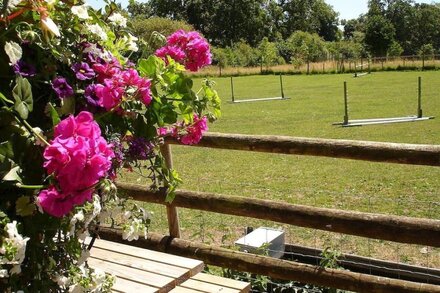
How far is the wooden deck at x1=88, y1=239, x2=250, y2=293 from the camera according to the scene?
7.10 ft

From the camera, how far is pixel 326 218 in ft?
10.8

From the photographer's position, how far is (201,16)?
92.7m

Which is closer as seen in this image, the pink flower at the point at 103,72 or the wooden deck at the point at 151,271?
the pink flower at the point at 103,72

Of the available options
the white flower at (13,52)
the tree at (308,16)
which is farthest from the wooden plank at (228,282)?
the tree at (308,16)

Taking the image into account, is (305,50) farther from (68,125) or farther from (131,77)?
(68,125)

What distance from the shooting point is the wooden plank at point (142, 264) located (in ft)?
7.44

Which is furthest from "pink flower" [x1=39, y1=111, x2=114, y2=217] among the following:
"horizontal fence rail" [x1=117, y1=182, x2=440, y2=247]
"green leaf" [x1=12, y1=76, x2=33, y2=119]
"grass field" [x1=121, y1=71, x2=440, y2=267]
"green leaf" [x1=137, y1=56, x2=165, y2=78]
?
"grass field" [x1=121, y1=71, x2=440, y2=267]

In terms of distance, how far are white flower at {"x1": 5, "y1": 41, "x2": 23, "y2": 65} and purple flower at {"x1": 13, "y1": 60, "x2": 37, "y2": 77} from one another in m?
0.06

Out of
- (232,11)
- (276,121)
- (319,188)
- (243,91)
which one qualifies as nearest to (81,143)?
(319,188)

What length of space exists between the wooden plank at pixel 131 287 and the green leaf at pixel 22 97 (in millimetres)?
1084

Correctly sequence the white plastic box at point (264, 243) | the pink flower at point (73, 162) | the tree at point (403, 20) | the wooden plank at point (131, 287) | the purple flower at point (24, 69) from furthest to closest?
the tree at point (403, 20) → the white plastic box at point (264, 243) → the wooden plank at point (131, 287) → the purple flower at point (24, 69) → the pink flower at point (73, 162)

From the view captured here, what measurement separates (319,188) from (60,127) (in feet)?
24.7

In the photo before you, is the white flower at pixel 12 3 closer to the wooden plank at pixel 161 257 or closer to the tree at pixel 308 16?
the wooden plank at pixel 161 257

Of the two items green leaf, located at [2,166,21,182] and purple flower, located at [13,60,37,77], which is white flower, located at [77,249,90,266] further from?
purple flower, located at [13,60,37,77]
